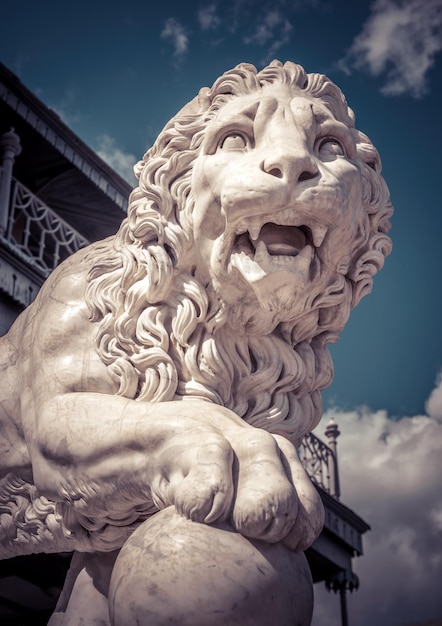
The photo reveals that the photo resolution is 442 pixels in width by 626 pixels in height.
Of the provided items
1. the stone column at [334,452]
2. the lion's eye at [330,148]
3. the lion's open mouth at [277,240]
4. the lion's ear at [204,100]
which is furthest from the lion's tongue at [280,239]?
the stone column at [334,452]

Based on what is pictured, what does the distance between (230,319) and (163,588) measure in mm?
892

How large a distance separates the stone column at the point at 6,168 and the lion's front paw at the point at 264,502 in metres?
5.16

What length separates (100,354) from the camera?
2.49 metres

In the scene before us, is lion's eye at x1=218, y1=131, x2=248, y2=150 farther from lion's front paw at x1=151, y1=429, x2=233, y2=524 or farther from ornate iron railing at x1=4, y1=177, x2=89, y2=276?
ornate iron railing at x1=4, y1=177, x2=89, y2=276

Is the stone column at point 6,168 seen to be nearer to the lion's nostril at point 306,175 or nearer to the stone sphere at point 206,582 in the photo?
the lion's nostril at point 306,175

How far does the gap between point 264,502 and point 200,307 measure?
762mm

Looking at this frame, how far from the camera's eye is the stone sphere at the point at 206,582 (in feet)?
6.05

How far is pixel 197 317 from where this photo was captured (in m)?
2.52

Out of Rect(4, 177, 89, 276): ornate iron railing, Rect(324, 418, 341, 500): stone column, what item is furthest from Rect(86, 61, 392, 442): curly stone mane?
Rect(324, 418, 341, 500): stone column

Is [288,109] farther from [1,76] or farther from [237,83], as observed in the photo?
[1,76]

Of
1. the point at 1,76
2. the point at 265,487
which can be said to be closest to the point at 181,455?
the point at 265,487

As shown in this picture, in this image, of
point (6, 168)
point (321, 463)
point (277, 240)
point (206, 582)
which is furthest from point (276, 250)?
point (321, 463)

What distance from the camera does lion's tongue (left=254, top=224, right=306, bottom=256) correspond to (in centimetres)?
237

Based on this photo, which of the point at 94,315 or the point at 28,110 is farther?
the point at 28,110
